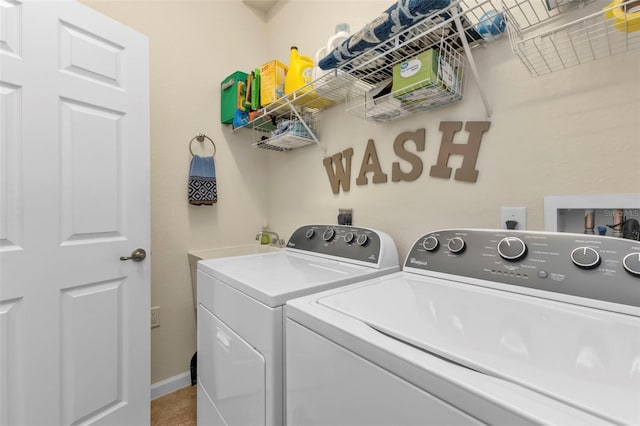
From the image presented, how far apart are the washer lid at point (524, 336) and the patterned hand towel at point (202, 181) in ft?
4.90

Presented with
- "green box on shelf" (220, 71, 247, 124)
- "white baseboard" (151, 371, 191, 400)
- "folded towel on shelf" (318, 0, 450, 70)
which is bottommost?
"white baseboard" (151, 371, 191, 400)

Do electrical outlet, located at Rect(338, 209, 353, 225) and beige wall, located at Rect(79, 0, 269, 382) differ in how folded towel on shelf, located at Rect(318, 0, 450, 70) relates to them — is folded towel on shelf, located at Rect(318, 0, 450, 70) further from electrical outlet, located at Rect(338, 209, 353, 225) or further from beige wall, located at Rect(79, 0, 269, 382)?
beige wall, located at Rect(79, 0, 269, 382)

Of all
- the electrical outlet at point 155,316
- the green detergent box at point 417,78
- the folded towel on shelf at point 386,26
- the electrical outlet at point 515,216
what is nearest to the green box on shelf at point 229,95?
the folded towel on shelf at point 386,26

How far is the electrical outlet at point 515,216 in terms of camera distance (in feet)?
3.47

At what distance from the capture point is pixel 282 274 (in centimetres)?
112

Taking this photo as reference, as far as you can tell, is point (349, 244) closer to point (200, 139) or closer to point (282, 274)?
point (282, 274)

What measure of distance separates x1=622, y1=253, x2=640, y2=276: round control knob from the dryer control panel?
700mm

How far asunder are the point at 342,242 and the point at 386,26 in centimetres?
91

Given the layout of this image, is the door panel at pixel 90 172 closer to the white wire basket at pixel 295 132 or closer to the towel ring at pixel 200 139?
the towel ring at pixel 200 139

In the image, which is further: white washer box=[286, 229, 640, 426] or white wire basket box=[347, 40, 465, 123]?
white wire basket box=[347, 40, 465, 123]

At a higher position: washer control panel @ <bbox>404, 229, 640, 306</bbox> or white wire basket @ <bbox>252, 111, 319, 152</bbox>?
white wire basket @ <bbox>252, 111, 319, 152</bbox>

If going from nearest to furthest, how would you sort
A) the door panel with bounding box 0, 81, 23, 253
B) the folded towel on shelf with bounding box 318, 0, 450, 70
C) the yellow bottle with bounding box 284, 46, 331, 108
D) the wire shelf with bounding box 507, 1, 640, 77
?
1. the wire shelf with bounding box 507, 1, 640, 77
2. the folded towel on shelf with bounding box 318, 0, 450, 70
3. the door panel with bounding box 0, 81, 23, 253
4. the yellow bottle with bounding box 284, 46, 331, 108

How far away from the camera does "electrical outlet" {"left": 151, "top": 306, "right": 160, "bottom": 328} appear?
6.18ft

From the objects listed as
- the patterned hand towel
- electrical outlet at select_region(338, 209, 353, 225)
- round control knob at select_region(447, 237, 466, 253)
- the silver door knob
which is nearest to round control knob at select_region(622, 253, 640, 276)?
round control knob at select_region(447, 237, 466, 253)
